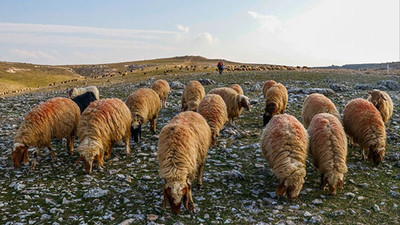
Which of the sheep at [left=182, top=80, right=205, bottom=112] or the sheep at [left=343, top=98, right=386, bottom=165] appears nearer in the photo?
the sheep at [left=343, top=98, right=386, bottom=165]

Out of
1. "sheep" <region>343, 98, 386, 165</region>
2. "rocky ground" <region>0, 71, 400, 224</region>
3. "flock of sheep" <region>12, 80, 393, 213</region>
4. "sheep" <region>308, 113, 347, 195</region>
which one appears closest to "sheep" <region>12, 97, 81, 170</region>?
"flock of sheep" <region>12, 80, 393, 213</region>

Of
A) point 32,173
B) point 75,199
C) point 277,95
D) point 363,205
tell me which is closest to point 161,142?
point 75,199

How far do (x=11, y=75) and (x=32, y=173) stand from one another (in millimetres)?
90969

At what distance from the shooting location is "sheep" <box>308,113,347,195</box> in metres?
6.83

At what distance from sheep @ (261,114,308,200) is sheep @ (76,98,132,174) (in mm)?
4756

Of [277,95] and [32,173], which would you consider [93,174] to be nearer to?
[32,173]

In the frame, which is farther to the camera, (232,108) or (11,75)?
(11,75)

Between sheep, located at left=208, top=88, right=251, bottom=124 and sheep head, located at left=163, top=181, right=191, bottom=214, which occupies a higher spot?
sheep, located at left=208, top=88, right=251, bottom=124

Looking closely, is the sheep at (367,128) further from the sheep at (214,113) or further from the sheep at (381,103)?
the sheep at (214,113)

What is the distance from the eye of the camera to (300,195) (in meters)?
6.95

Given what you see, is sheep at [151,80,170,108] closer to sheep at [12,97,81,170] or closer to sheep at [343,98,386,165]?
sheep at [12,97,81,170]

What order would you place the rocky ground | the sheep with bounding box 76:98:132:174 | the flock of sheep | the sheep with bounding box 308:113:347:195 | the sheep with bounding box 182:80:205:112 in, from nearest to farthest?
the rocky ground, the flock of sheep, the sheep with bounding box 308:113:347:195, the sheep with bounding box 76:98:132:174, the sheep with bounding box 182:80:205:112

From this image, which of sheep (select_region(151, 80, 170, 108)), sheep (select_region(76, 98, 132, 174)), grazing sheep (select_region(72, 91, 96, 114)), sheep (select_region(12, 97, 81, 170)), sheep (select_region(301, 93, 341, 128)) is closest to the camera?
sheep (select_region(76, 98, 132, 174))

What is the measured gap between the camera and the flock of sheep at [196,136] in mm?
6238
